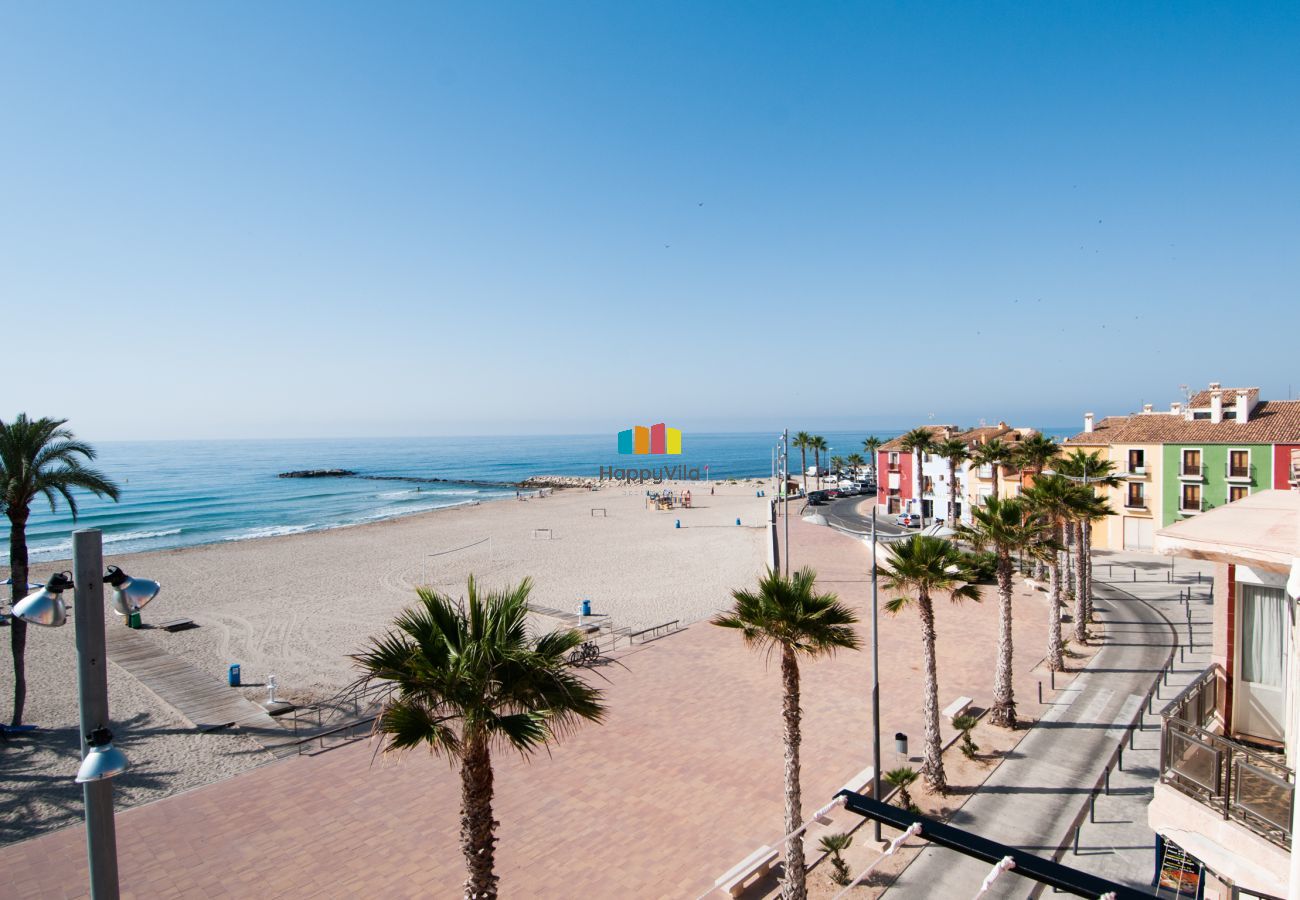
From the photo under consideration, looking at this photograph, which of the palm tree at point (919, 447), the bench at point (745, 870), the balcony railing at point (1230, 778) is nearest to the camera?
the balcony railing at point (1230, 778)

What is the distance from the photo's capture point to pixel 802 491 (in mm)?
81000

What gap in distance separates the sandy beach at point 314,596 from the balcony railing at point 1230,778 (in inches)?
770

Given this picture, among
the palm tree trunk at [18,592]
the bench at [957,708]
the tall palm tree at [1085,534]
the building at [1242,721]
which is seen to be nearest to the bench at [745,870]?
the building at [1242,721]

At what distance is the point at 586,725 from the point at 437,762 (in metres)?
4.17

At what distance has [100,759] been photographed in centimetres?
479

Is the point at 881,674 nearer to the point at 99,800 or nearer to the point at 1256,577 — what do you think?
the point at 1256,577

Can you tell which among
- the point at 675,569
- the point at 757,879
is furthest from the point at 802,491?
the point at 757,879

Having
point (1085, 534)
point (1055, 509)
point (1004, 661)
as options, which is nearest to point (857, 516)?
point (1085, 534)

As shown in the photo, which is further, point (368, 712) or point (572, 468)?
point (572, 468)

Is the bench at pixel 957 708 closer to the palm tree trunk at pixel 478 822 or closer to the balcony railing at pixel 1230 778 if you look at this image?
the balcony railing at pixel 1230 778

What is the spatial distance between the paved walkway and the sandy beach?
15283 mm

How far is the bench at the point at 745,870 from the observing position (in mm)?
11562

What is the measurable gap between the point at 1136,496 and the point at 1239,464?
5492mm

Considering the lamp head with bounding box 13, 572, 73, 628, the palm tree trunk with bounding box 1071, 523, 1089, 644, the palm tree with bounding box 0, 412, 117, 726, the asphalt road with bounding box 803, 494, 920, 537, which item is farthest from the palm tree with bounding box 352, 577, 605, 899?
the asphalt road with bounding box 803, 494, 920, 537
